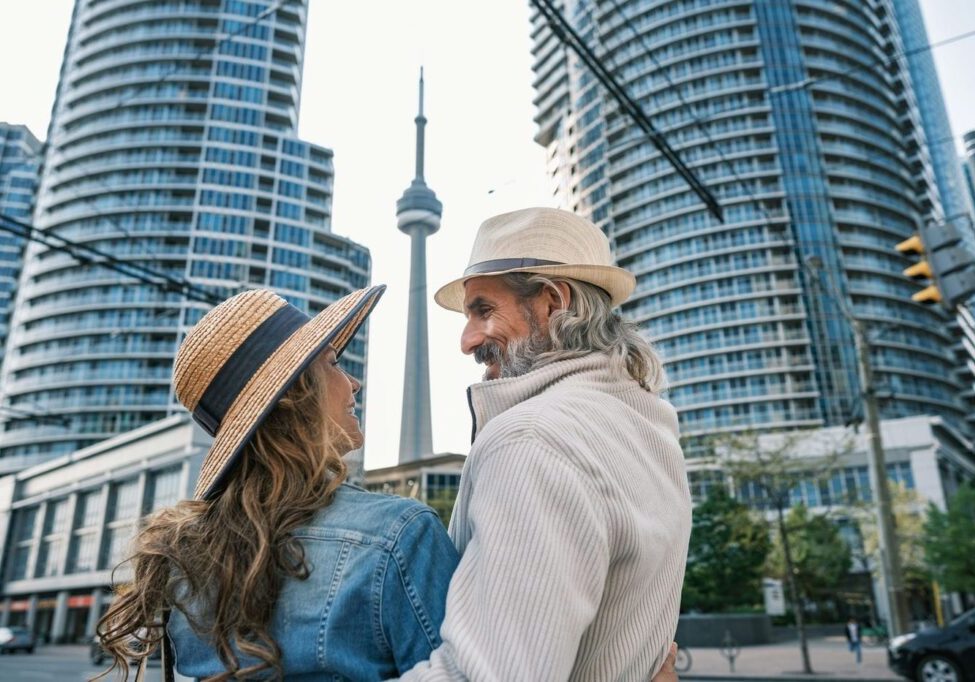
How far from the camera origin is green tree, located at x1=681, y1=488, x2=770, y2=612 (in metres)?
34.8

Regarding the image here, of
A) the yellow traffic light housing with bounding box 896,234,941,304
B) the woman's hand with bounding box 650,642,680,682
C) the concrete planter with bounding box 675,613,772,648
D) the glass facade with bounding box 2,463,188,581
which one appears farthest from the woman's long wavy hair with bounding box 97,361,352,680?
the glass facade with bounding box 2,463,188,581

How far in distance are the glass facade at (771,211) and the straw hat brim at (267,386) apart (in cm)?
6729

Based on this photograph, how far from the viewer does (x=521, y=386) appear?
154 centimetres

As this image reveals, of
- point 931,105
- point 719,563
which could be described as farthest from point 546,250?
point 931,105

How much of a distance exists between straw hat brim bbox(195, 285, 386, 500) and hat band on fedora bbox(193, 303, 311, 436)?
0.07ft

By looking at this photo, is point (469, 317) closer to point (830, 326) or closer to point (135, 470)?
point (135, 470)

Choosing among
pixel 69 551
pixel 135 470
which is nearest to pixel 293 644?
pixel 135 470

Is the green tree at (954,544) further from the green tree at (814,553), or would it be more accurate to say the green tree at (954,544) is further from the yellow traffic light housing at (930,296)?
the yellow traffic light housing at (930,296)

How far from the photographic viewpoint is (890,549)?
11094 millimetres

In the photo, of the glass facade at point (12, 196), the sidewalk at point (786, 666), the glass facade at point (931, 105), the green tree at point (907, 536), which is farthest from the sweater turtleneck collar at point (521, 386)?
the glass facade at point (931, 105)

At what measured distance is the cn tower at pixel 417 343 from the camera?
92.9m

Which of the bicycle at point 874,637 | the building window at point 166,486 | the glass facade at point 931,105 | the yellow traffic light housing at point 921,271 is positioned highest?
the glass facade at point 931,105

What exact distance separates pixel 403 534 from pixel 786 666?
75.6 feet

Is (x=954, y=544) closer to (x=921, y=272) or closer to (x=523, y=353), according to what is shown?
(x=921, y=272)
